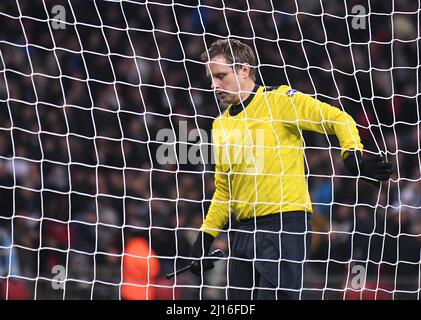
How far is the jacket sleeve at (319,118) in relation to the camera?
164 inches

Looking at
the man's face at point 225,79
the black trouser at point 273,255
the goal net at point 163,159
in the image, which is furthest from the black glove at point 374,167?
the goal net at point 163,159

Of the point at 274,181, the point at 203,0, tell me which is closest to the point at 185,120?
the point at 203,0

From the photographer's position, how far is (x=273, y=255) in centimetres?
427

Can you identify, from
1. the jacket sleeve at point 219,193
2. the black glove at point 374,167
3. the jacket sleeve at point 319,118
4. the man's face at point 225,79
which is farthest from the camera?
the jacket sleeve at point 219,193

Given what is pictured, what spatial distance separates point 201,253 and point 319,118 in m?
0.90

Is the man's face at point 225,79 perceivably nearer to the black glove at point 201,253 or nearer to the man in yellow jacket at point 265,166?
the man in yellow jacket at point 265,166

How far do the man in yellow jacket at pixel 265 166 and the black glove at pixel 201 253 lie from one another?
171 mm

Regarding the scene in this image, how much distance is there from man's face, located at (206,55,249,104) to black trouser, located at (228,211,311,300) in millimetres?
596

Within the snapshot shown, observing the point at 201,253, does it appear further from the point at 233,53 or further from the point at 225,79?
the point at 233,53

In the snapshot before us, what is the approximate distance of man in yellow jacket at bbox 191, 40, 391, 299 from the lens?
4.24 m

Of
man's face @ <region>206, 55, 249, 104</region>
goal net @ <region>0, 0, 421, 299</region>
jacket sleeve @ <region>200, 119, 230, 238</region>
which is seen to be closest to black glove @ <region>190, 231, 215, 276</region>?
jacket sleeve @ <region>200, 119, 230, 238</region>
